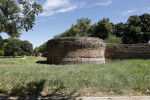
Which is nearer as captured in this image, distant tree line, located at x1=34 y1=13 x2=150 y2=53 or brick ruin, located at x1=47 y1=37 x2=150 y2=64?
brick ruin, located at x1=47 y1=37 x2=150 y2=64

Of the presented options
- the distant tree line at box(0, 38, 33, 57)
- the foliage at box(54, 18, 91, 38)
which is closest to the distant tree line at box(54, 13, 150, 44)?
the foliage at box(54, 18, 91, 38)

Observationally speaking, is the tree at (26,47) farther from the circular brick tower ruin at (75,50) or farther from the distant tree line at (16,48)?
the circular brick tower ruin at (75,50)

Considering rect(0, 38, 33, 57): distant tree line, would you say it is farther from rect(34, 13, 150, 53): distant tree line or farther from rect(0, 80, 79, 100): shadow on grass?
Answer: rect(0, 80, 79, 100): shadow on grass

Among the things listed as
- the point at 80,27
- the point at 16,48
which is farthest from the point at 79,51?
the point at 16,48

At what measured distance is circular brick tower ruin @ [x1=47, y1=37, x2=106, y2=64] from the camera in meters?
24.6

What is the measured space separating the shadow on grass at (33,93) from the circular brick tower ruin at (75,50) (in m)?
14.3

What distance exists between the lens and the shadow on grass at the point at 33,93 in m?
8.65

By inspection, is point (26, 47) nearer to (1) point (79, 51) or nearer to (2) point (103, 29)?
(2) point (103, 29)

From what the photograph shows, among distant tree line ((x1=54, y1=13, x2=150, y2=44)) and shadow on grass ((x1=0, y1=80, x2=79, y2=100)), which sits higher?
distant tree line ((x1=54, y1=13, x2=150, y2=44))

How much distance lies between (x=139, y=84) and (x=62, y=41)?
589 inches

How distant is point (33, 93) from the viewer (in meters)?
9.30

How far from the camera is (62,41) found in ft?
81.7

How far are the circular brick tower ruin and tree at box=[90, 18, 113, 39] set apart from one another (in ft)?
111

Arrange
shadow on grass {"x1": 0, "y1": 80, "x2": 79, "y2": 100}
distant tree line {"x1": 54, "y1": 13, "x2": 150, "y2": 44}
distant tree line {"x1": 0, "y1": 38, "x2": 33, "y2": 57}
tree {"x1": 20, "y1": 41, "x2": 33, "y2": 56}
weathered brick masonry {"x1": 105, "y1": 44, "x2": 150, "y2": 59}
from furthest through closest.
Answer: tree {"x1": 20, "y1": 41, "x2": 33, "y2": 56}
distant tree line {"x1": 0, "y1": 38, "x2": 33, "y2": 57}
distant tree line {"x1": 54, "y1": 13, "x2": 150, "y2": 44}
weathered brick masonry {"x1": 105, "y1": 44, "x2": 150, "y2": 59}
shadow on grass {"x1": 0, "y1": 80, "x2": 79, "y2": 100}
